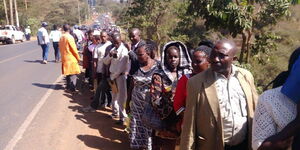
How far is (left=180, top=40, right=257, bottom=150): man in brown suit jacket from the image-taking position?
2.38 m

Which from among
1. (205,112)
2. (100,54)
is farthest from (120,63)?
(205,112)

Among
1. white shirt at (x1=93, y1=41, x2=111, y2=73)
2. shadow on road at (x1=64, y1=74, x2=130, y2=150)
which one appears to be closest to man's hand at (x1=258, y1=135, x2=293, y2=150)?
shadow on road at (x1=64, y1=74, x2=130, y2=150)

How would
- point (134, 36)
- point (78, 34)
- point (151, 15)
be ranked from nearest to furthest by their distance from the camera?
point (134, 36) < point (78, 34) < point (151, 15)

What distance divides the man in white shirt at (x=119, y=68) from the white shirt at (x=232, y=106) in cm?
307

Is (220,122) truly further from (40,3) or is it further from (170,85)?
(40,3)

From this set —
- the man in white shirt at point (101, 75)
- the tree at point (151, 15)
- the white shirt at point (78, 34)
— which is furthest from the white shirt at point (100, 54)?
the tree at point (151, 15)

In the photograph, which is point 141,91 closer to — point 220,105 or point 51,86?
point 220,105

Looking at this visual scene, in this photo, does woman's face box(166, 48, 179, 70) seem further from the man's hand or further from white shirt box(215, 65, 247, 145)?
the man's hand

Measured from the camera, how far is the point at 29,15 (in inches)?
2105

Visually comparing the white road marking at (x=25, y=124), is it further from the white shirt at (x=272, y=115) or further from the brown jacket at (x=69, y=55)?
the white shirt at (x=272, y=115)

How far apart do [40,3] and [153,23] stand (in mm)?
49717

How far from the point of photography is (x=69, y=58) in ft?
27.8

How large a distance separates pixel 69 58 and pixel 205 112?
259 inches

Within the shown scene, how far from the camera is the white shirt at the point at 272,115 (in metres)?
1.61
